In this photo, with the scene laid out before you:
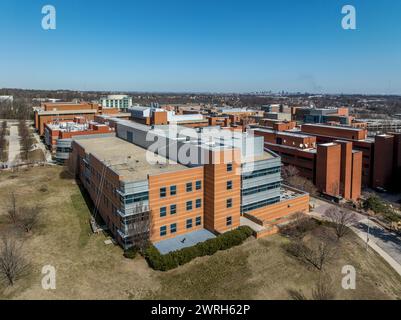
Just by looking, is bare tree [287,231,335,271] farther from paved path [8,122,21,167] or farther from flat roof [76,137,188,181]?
paved path [8,122,21,167]

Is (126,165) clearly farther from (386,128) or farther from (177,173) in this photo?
(386,128)

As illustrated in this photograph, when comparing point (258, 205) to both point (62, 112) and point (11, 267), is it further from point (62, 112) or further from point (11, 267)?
point (62, 112)

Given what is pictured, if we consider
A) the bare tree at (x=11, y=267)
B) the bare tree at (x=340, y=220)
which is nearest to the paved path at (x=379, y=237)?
the bare tree at (x=340, y=220)

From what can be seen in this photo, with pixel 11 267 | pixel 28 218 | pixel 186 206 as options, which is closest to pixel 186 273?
pixel 186 206

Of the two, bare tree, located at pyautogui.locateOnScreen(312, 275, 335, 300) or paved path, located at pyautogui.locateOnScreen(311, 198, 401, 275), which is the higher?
bare tree, located at pyautogui.locateOnScreen(312, 275, 335, 300)

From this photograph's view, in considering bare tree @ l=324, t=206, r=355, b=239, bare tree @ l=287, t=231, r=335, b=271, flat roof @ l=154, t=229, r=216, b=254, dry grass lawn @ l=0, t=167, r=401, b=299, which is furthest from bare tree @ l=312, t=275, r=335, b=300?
flat roof @ l=154, t=229, r=216, b=254

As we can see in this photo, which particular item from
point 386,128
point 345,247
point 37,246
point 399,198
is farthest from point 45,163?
point 386,128
